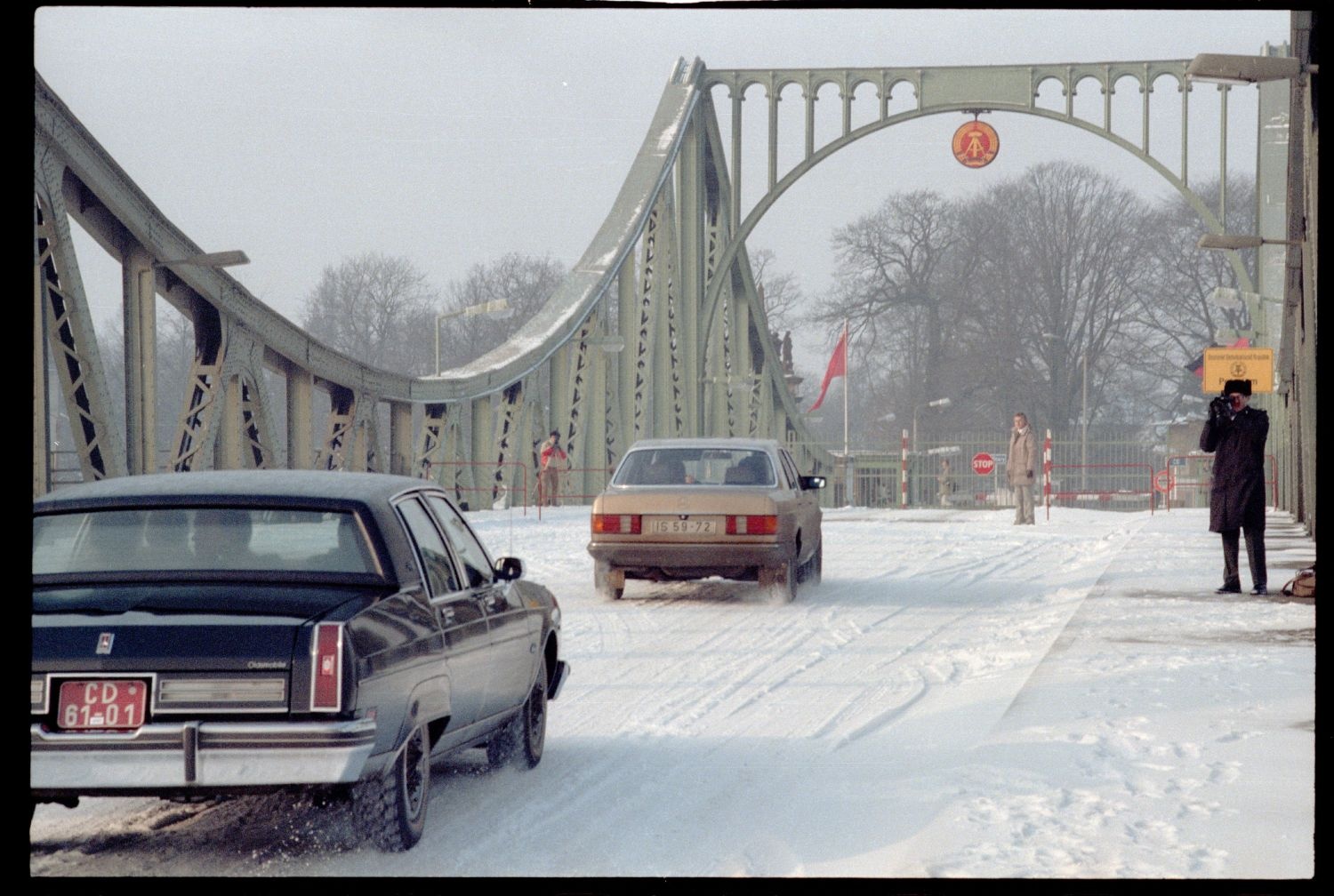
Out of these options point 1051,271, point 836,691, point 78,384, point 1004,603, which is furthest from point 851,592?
point 1051,271

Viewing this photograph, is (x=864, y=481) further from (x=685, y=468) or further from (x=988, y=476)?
(x=685, y=468)

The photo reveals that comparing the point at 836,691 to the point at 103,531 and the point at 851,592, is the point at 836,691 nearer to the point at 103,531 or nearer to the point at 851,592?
the point at 103,531

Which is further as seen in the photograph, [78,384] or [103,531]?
[78,384]

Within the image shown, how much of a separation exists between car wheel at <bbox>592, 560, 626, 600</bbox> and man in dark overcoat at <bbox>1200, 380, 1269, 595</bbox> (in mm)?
4801

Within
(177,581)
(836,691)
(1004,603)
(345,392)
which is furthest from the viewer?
(345,392)

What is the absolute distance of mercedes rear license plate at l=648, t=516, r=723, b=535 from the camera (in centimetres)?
1439

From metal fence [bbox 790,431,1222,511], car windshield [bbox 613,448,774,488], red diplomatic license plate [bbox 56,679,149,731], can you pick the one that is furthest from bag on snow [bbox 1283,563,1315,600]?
metal fence [bbox 790,431,1222,511]

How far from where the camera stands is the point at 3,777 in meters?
5.38

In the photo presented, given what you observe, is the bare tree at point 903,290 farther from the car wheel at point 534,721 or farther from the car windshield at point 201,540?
the car windshield at point 201,540

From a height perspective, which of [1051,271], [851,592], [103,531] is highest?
[1051,271]

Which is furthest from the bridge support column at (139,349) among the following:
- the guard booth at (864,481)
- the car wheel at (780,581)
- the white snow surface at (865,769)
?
the guard booth at (864,481)

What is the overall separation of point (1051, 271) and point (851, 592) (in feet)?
153

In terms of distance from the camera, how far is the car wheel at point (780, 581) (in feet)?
47.8

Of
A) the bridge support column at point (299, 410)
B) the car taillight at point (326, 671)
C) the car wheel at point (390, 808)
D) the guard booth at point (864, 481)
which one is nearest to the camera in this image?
the car taillight at point (326, 671)
